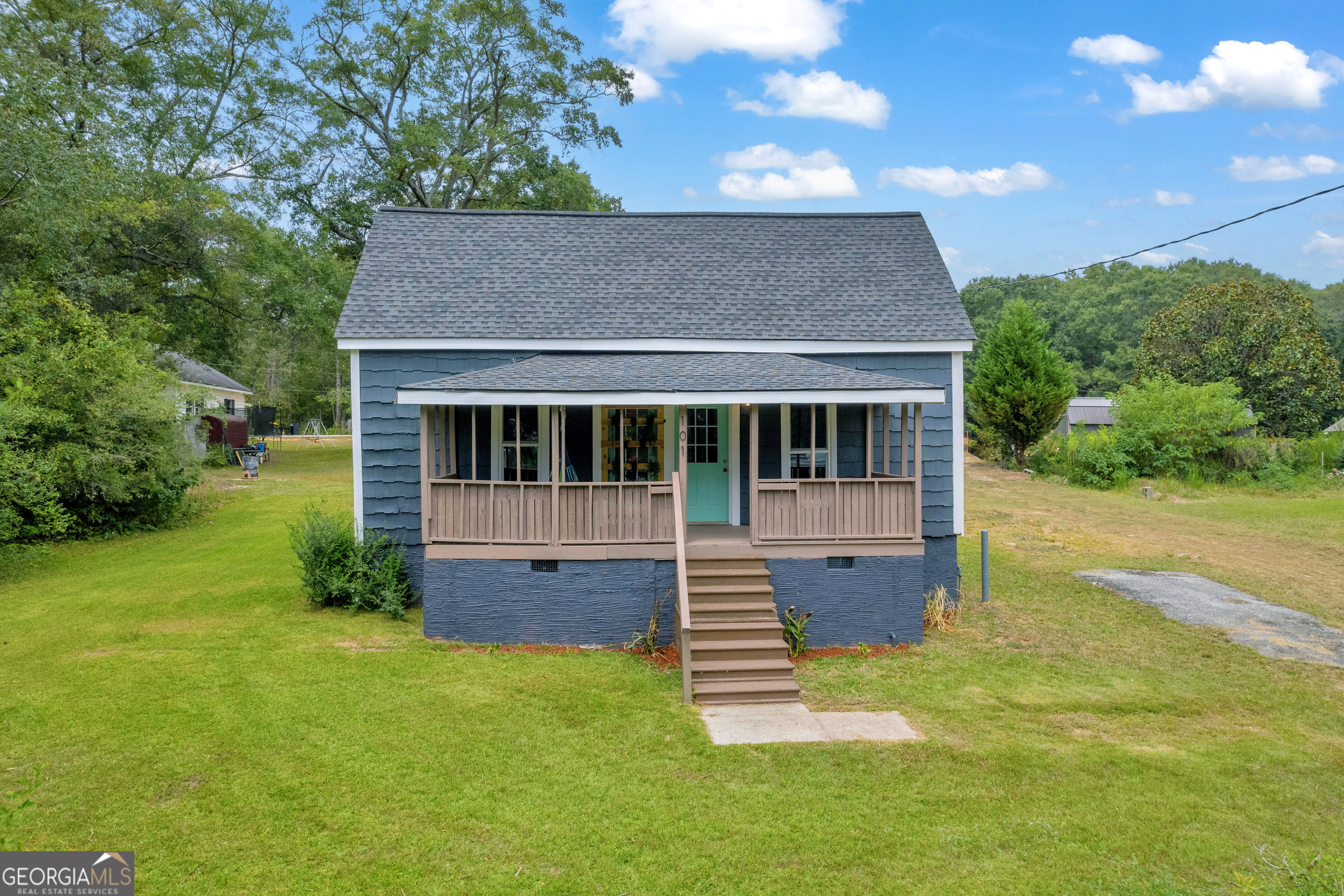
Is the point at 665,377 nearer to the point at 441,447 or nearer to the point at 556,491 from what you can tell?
the point at 556,491

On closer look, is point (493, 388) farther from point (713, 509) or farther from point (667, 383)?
point (713, 509)

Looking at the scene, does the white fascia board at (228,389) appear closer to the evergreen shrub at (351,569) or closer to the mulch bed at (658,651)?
the evergreen shrub at (351,569)

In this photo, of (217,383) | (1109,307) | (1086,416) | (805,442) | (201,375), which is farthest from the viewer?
(1109,307)

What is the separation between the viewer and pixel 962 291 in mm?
64312

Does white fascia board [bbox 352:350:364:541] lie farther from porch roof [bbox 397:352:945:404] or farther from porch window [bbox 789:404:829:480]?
porch window [bbox 789:404:829:480]

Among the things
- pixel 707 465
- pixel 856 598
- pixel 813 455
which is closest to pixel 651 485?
pixel 707 465

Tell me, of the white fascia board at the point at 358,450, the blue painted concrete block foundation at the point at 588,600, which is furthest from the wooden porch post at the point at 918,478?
the white fascia board at the point at 358,450

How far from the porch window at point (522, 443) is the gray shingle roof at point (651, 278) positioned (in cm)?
114

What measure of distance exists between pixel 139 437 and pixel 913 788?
51.7 ft

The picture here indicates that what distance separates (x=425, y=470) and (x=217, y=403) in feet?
58.3

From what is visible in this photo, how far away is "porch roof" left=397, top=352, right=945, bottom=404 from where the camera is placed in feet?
29.6

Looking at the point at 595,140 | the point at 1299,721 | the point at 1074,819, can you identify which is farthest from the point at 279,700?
the point at 595,140

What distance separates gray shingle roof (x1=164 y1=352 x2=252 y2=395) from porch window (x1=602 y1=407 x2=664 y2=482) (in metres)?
20.4

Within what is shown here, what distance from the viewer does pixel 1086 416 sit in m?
37.7
